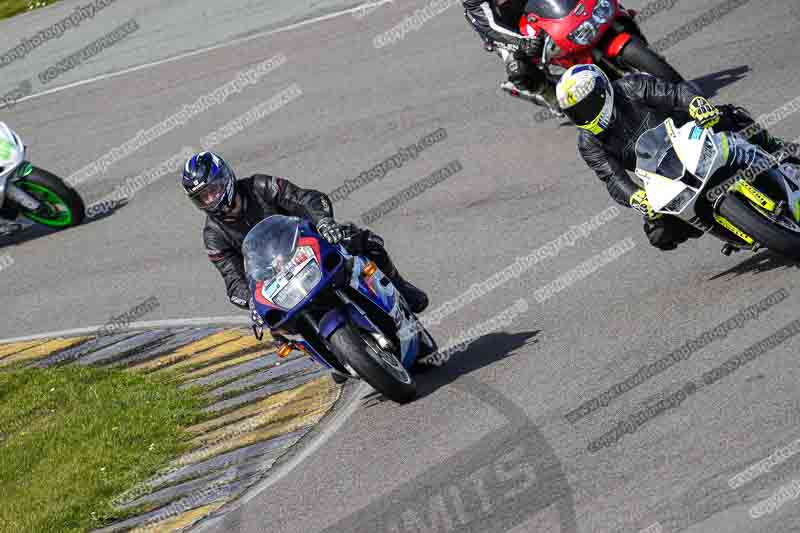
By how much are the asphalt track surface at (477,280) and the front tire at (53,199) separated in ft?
0.67

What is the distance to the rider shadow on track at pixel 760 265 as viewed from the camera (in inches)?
333

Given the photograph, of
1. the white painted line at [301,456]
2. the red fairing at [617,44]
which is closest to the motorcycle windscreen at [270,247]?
the white painted line at [301,456]

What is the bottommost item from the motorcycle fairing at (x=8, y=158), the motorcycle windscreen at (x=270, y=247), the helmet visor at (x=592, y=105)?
the motorcycle fairing at (x=8, y=158)

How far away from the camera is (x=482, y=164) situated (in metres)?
12.7

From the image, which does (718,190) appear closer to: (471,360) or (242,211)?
(471,360)

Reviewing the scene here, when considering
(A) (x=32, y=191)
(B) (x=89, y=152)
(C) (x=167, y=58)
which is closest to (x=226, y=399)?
(A) (x=32, y=191)

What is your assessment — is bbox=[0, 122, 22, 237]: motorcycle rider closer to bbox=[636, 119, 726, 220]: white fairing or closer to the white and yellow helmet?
the white and yellow helmet

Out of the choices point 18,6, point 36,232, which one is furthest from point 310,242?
point 18,6

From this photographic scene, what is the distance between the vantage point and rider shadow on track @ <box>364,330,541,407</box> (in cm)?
889

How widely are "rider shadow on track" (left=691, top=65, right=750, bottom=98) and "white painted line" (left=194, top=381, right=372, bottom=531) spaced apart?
5272 mm

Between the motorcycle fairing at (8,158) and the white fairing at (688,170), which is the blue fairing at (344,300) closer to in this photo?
the white fairing at (688,170)

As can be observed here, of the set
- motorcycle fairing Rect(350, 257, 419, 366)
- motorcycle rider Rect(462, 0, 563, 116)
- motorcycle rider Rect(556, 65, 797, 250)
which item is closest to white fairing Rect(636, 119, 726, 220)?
motorcycle rider Rect(556, 65, 797, 250)

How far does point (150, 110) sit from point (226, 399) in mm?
9448

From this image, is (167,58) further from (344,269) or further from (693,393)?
(693,393)
